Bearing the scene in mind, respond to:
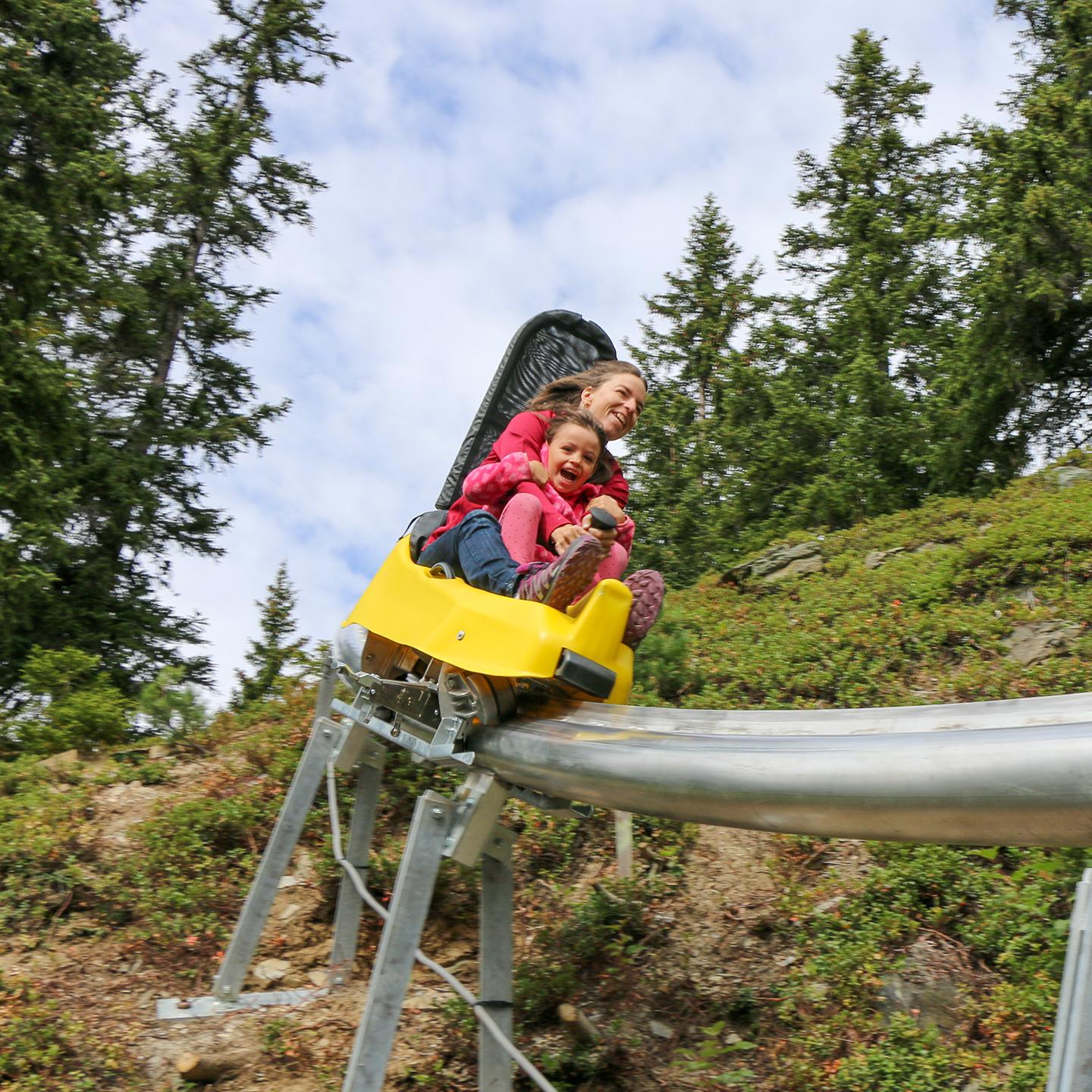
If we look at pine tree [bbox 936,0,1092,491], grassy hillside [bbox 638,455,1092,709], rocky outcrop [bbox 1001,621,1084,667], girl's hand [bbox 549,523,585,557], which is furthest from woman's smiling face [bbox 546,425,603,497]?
pine tree [bbox 936,0,1092,491]

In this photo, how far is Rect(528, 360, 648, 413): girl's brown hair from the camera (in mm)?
3592

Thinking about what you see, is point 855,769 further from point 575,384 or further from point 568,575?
point 575,384

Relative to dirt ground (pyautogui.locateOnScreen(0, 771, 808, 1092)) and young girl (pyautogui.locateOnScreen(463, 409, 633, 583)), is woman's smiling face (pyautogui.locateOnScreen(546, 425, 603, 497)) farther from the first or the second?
dirt ground (pyautogui.locateOnScreen(0, 771, 808, 1092))

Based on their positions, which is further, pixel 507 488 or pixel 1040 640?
pixel 1040 640

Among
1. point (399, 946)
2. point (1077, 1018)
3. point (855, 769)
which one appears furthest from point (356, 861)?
point (1077, 1018)

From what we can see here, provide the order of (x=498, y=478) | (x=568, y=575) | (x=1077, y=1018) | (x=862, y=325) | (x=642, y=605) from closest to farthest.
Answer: (x=1077, y=1018) → (x=568, y=575) → (x=642, y=605) → (x=498, y=478) → (x=862, y=325)

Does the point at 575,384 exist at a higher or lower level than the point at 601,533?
higher

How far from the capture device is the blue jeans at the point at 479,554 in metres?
2.92

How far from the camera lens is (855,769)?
167 cm

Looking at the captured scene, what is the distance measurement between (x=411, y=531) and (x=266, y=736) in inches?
105

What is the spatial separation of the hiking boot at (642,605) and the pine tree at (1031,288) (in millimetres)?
10242

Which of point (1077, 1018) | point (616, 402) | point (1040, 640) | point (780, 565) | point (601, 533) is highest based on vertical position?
point (780, 565)

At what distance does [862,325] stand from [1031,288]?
14.3 feet

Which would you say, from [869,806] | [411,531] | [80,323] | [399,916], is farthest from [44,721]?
[80,323]
